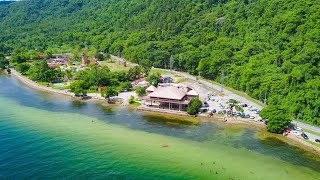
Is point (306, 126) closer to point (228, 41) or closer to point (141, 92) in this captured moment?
point (141, 92)

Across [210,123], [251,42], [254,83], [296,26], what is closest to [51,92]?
[210,123]

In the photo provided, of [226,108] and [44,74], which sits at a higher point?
[44,74]

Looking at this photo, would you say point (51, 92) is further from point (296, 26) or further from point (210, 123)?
point (296, 26)

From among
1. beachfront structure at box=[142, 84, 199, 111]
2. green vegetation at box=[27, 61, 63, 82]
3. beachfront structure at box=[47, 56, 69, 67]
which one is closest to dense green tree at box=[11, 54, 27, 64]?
beachfront structure at box=[47, 56, 69, 67]

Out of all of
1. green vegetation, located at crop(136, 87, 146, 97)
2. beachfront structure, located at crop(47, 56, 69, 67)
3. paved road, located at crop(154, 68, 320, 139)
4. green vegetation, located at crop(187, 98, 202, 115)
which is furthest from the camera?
beachfront structure, located at crop(47, 56, 69, 67)

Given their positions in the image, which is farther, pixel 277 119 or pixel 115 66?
pixel 115 66

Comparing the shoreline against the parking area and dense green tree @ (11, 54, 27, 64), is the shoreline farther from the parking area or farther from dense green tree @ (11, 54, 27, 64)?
dense green tree @ (11, 54, 27, 64)

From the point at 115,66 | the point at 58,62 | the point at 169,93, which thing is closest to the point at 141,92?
the point at 169,93

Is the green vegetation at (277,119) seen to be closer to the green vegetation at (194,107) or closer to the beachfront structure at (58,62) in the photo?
the green vegetation at (194,107)
